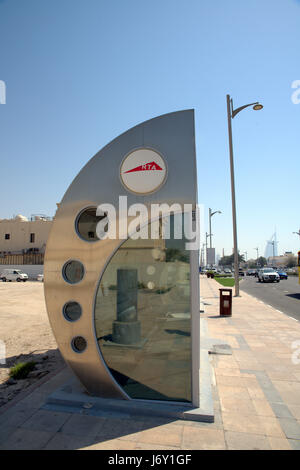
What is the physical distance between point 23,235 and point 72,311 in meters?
47.4

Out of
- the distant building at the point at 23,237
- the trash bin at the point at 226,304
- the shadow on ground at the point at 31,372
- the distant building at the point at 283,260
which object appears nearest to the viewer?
the shadow on ground at the point at 31,372

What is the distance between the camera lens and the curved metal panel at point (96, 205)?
179 inches

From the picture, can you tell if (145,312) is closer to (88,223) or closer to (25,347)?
(88,223)

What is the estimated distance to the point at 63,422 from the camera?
394cm

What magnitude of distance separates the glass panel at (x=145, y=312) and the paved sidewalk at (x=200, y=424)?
659 mm

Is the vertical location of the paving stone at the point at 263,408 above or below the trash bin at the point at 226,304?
below

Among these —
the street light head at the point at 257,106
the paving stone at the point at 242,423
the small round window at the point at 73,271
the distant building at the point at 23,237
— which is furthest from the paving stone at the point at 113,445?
the distant building at the point at 23,237

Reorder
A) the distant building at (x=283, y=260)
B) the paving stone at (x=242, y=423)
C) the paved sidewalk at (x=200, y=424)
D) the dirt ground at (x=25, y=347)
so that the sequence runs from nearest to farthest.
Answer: the paved sidewalk at (x=200, y=424)
the paving stone at (x=242, y=423)
the dirt ground at (x=25, y=347)
the distant building at (x=283, y=260)

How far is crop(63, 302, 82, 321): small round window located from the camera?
469cm

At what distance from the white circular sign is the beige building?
4469cm

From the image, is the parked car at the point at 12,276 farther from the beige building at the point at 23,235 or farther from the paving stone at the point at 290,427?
the paving stone at the point at 290,427

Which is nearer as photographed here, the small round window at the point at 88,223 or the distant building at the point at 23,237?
the small round window at the point at 88,223
